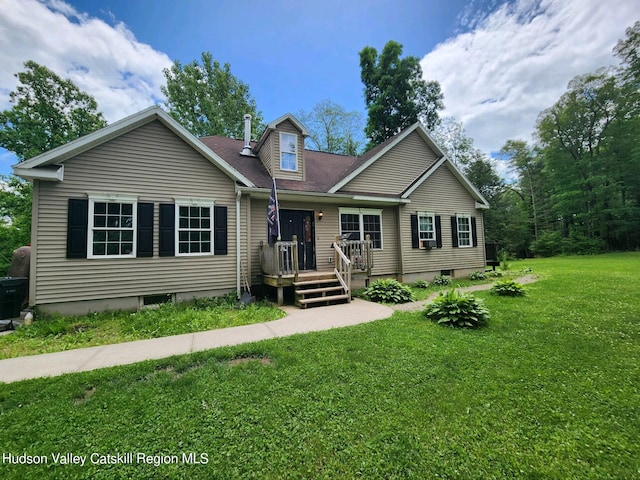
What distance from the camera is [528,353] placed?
3.74 metres

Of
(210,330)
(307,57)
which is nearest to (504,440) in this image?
(210,330)

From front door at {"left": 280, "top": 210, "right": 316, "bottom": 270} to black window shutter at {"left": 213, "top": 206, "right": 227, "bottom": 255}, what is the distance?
6.41 ft

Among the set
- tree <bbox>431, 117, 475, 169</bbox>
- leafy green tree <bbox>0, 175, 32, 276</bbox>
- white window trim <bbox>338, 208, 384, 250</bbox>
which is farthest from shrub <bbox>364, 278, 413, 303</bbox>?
tree <bbox>431, 117, 475, 169</bbox>

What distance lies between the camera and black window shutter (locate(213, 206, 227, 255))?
748 cm

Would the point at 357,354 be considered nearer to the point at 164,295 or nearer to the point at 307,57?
the point at 164,295

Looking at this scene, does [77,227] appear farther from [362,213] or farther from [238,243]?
[362,213]

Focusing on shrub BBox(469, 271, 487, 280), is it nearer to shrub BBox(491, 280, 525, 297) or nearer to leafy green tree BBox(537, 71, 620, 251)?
shrub BBox(491, 280, 525, 297)

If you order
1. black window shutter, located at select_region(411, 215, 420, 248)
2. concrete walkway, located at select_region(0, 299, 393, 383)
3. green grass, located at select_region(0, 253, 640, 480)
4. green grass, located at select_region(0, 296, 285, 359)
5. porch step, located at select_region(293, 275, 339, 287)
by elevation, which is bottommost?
green grass, located at select_region(0, 253, 640, 480)

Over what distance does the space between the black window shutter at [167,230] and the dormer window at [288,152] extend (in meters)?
4.03

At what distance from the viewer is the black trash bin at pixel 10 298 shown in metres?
5.64

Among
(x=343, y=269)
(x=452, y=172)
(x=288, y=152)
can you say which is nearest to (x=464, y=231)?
(x=452, y=172)

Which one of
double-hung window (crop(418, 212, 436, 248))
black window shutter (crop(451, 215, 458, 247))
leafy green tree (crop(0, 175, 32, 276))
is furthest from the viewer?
leafy green tree (crop(0, 175, 32, 276))

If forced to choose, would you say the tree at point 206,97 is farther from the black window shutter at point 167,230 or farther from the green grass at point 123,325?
the green grass at point 123,325

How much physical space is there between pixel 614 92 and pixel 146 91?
3580 centimetres
